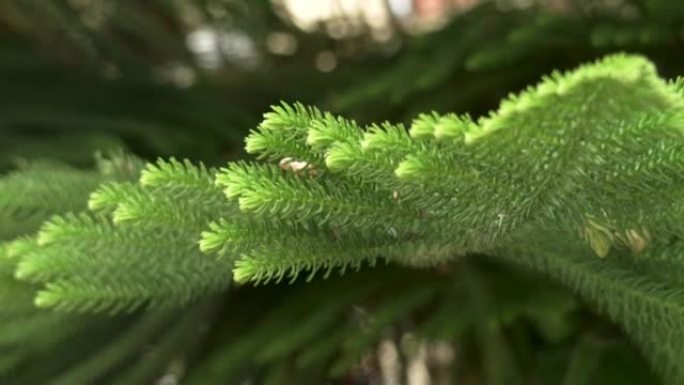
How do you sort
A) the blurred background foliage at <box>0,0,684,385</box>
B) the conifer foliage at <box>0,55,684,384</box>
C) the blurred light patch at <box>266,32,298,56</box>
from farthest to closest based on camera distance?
the blurred light patch at <box>266,32,298,56</box> → the blurred background foliage at <box>0,0,684,385</box> → the conifer foliage at <box>0,55,684,384</box>

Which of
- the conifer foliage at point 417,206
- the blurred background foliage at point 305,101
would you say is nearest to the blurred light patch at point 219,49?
the blurred background foliage at point 305,101

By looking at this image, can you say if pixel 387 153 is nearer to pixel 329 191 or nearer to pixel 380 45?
pixel 329 191

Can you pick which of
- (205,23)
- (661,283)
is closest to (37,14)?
(205,23)

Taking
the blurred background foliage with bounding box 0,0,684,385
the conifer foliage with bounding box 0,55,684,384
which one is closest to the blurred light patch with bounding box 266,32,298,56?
the blurred background foliage with bounding box 0,0,684,385

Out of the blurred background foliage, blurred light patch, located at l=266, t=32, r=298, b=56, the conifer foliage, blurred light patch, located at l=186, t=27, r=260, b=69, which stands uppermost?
blurred light patch, located at l=186, t=27, r=260, b=69

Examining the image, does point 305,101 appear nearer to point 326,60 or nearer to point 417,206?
point 326,60

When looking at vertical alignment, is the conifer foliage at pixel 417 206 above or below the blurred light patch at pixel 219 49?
below

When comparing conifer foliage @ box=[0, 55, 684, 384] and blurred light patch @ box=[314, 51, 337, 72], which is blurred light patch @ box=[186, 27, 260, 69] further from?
conifer foliage @ box=[0, 55, 684, 384]

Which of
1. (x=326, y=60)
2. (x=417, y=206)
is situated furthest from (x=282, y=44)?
(x=417, y=206)

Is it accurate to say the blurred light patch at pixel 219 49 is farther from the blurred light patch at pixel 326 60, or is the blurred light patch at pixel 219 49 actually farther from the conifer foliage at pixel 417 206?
the conifer foliage at pixel 417 206
